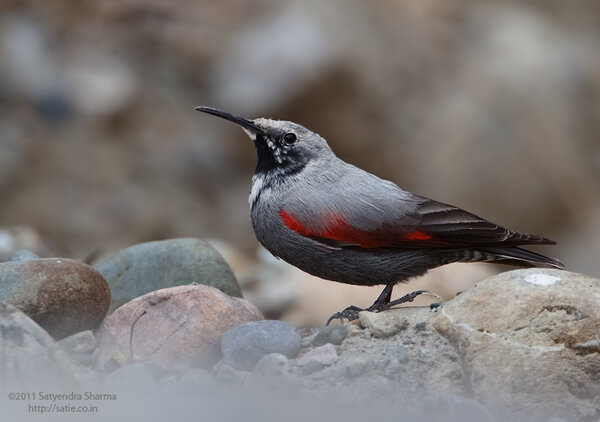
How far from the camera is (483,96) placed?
10.7 metres

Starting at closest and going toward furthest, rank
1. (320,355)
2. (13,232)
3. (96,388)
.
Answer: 1. (96,388)
2. (320,355)
3. (13,232)

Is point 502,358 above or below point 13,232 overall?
above

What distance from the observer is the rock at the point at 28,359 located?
126 inches

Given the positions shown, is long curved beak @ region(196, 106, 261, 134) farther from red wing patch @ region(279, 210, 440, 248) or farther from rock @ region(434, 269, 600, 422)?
rock @ region(434, 269, 600, 422)

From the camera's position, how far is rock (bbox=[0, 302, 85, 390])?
10.5 ft

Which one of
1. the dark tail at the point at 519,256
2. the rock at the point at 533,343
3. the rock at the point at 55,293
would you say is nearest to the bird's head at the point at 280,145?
the dark tail at the point at 519,256

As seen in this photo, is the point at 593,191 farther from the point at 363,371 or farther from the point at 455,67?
the point at 363,371

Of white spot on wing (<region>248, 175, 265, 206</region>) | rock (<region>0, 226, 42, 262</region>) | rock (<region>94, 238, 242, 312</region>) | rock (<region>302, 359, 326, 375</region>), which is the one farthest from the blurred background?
rock (<region>302, 359, 326, 375</region>)

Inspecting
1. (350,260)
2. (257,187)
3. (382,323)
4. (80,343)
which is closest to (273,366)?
(382,323)

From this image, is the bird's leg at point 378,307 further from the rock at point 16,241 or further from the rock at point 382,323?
the rock at point 16,241

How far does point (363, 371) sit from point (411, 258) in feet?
3.66

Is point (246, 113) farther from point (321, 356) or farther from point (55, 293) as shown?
point (321, 356)

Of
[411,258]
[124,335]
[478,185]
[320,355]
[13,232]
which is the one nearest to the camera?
[320,355]

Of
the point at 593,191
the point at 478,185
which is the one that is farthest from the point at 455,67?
the point at 593,191
